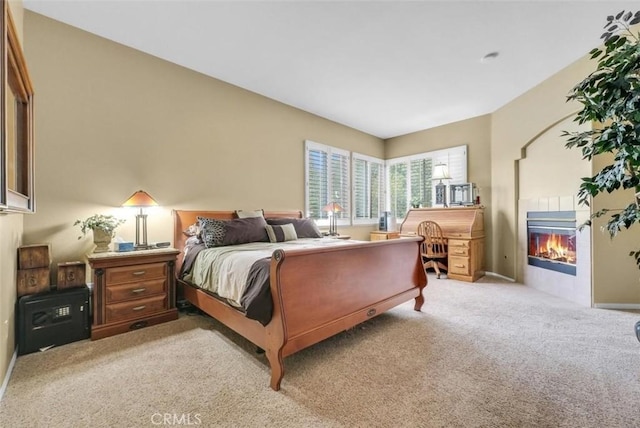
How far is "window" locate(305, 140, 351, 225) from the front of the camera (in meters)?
4.80

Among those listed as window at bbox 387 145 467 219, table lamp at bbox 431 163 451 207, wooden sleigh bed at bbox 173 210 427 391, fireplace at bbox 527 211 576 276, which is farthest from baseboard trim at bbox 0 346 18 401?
window at bbox 387 145 467 219

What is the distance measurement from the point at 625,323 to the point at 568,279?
858 millimetres

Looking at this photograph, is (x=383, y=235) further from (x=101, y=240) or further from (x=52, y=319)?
(x=52, y=319)

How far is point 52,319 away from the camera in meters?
2.20

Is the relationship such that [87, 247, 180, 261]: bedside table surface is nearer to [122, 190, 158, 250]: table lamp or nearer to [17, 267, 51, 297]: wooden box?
[122, 190, 158, 250]: table lamp

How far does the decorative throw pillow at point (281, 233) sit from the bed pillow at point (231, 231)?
2.5 inches

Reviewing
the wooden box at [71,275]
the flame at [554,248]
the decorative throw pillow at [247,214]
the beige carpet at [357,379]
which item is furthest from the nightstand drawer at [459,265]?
the wooden box at [71,275]

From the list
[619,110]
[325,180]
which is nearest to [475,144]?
[325,180]

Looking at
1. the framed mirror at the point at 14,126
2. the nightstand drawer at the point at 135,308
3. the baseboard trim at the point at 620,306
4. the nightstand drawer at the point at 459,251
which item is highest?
the framed mirror at the point at 14,126

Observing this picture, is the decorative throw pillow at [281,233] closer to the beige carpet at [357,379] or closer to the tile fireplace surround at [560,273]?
the beige carpet at [357,379]

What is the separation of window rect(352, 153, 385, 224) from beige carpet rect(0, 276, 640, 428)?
332cm

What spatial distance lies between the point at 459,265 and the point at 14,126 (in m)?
5.17

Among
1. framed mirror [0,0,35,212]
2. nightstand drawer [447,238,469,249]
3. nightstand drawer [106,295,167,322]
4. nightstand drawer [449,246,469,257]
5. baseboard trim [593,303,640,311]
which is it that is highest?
framed mirror [0,0,35,212]

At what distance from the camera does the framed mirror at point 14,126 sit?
121cm
